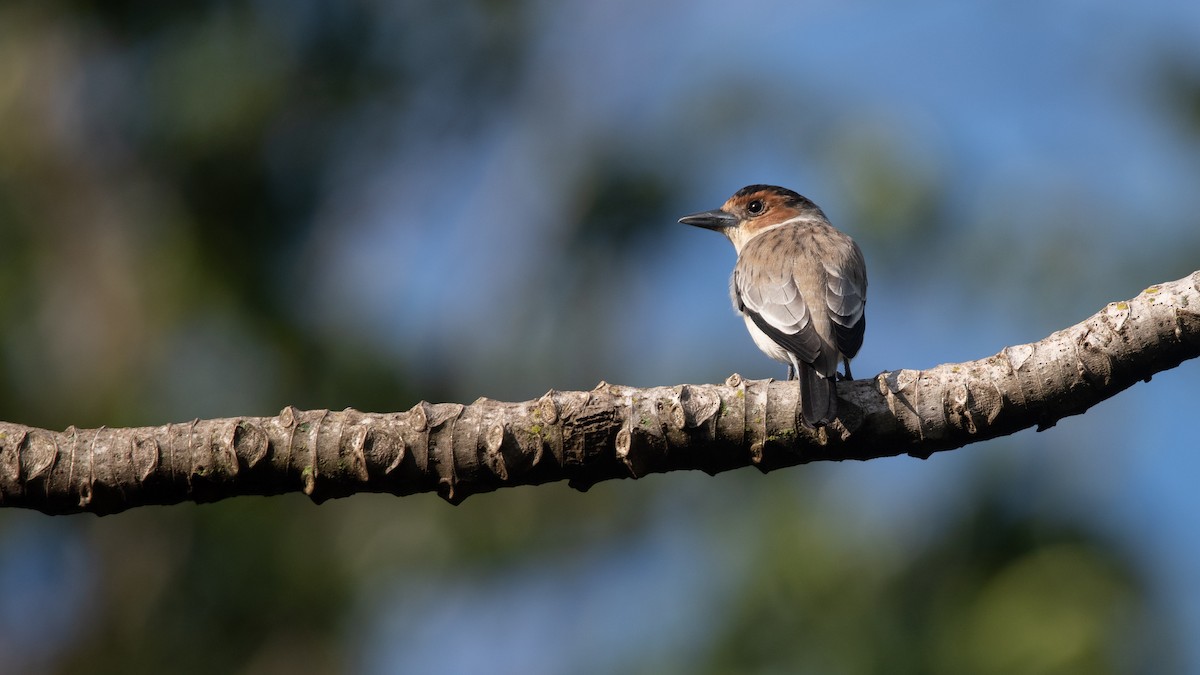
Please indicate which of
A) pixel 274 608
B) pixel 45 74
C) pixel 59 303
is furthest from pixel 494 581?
pixel 45 74

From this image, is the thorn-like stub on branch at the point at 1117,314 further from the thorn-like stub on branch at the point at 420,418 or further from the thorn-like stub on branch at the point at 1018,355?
the thorn-like stub on branch at the point at 420,418

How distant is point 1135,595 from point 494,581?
14.3 feet

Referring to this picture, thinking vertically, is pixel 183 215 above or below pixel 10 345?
above

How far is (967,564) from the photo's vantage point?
611 centimetres

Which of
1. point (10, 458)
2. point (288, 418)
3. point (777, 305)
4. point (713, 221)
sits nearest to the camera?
point (10, 458)

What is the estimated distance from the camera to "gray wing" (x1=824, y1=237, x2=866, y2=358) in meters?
5.61

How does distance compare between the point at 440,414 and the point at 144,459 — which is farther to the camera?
the point at 440,414

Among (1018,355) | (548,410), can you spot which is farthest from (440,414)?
(1018,355)

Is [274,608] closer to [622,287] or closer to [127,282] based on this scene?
[127,282]

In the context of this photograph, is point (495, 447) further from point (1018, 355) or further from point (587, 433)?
point (1018, 355)

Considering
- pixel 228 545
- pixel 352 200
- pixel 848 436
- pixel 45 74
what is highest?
pixel 45 74

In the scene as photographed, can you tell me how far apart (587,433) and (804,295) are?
2.46 m

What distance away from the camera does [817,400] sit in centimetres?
407

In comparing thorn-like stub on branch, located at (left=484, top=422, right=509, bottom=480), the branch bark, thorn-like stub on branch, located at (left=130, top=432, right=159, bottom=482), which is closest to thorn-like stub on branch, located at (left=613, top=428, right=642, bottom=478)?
the branch bark
